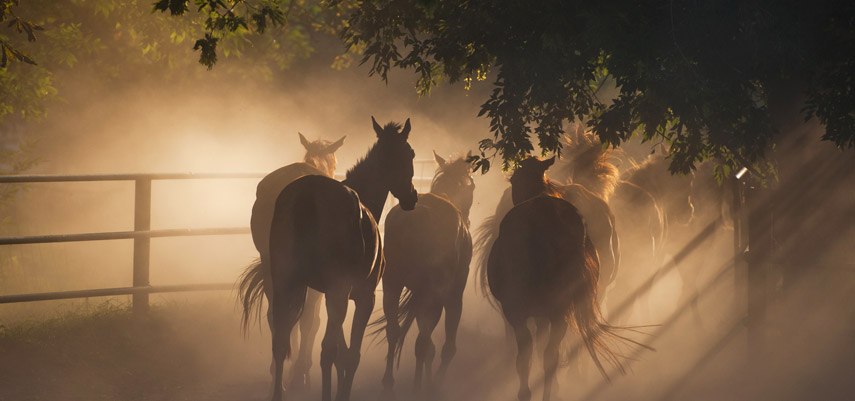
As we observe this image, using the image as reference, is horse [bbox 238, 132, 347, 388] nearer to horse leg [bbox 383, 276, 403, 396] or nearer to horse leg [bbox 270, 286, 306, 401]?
horse leg [bbox 383, 276, 403, 396]

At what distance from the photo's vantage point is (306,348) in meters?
6.79

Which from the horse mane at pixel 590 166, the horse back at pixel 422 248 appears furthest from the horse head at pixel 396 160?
the horse mane at pixel 590 166

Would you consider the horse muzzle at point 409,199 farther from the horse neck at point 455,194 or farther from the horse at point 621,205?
the horse at point 621,205

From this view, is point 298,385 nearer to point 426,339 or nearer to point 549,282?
point 426,339

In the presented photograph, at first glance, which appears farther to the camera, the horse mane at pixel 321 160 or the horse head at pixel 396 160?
the horse mane at pixel 321 160

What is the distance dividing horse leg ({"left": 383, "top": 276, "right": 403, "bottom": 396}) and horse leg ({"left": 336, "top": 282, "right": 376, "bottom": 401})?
772 millimetres

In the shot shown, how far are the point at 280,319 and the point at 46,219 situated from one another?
1364cm

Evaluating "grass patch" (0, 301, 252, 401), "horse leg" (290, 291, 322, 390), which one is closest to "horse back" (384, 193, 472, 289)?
"horse leg" (290, 291, 322, 390)

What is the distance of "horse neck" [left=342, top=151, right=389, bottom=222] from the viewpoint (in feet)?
20.5

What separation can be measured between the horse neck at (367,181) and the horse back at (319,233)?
0.74m

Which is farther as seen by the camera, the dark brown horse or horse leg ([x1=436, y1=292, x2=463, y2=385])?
horse leg ([x1=436, y1=292, x2=463, y2=385])

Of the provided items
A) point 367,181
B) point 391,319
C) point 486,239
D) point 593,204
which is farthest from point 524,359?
point 486,239

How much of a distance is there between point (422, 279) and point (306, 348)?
1.36 m

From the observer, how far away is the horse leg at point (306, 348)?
6.67m
